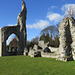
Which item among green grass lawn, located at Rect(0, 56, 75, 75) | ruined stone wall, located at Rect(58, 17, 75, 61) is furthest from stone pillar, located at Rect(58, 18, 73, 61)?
green grass lawn, located at Rect(0, 56, 75, 75)

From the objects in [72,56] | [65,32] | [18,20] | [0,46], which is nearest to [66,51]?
[72,56]

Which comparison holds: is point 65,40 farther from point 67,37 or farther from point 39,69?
point 39,69

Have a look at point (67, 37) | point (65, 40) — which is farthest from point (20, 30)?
point (65, 40)

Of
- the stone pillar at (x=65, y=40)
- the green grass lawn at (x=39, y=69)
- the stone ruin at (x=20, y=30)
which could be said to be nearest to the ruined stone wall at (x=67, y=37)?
the stone pillar at (x=65, y=40)

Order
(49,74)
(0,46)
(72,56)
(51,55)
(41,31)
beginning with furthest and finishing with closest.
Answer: (41,31)
(0,46)
(51,55)
(72,56)
(49,74)

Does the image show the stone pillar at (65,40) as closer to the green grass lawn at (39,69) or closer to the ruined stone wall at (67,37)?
the ruined stone wall at (67,37)

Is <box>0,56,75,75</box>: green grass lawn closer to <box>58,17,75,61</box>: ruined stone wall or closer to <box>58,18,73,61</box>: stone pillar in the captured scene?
<box>58,18,73,61</box>: stone pillar

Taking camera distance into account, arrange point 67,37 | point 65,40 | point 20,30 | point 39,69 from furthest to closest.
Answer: point 20,30 → point 67,37 → point 65,40 → point 39,69

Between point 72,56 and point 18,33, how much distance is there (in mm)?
17631

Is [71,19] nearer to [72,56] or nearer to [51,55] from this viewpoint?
[72,56]

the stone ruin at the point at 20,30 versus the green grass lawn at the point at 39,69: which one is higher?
the stone ruin at the point at 20,30

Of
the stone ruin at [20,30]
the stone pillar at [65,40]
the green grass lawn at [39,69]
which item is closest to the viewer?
the green grass lawn at [39,69]

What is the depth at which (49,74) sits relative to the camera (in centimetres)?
545

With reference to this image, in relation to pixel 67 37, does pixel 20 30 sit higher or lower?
higher
